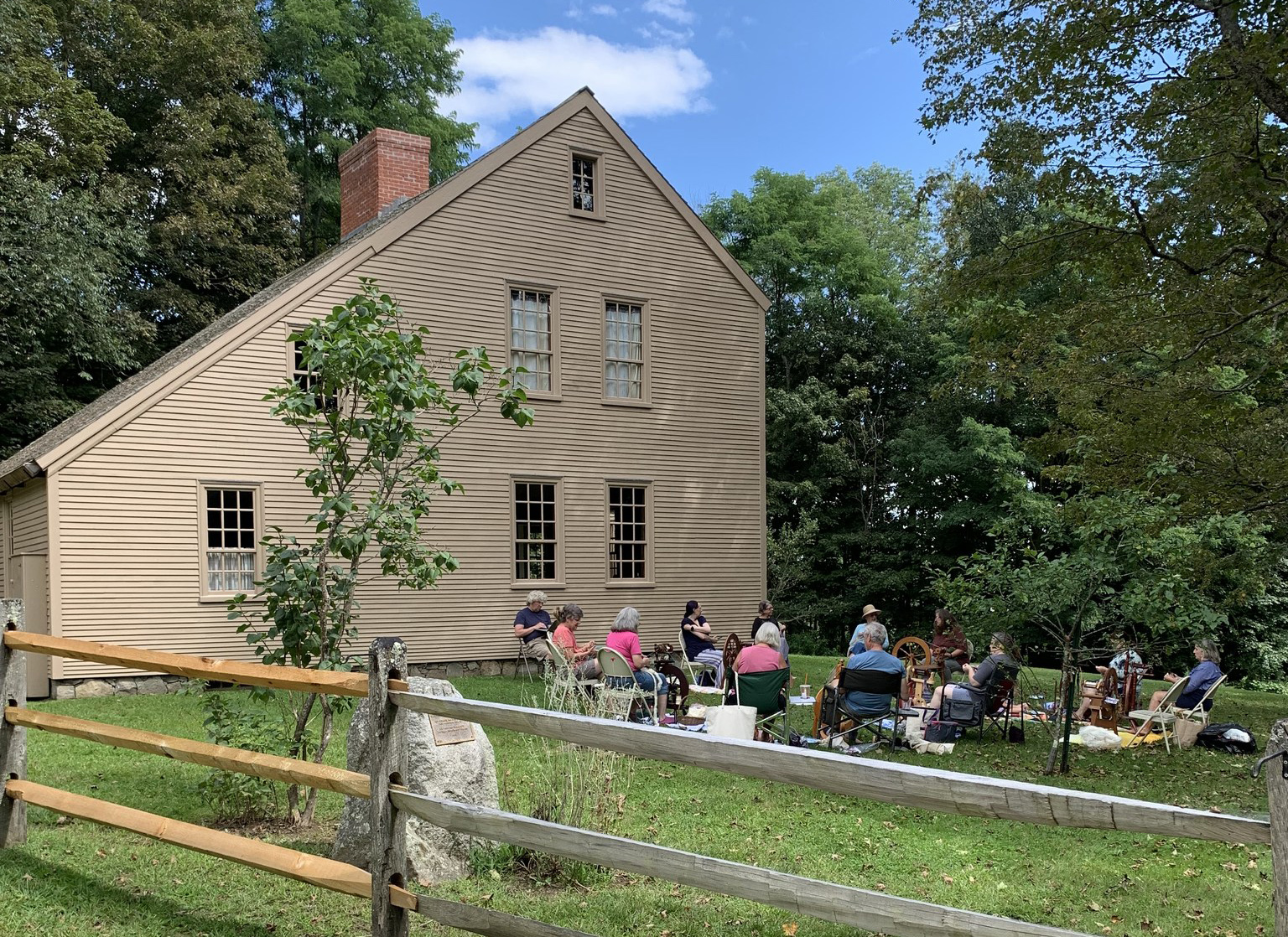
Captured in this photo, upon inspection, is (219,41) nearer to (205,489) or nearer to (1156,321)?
(205,489)

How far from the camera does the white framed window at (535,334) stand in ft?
61.3

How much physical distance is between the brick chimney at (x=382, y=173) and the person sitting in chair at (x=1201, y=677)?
15382 millimetres

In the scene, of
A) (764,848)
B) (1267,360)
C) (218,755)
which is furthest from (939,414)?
(218,755)

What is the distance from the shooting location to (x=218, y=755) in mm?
5320

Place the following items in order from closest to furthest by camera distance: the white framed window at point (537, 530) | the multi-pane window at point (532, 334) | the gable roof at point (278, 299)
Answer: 1. the gable roof at point (278, 299)
2. the white framed window at point (537, 530)
3. the multi-pane window at point (532, 334)

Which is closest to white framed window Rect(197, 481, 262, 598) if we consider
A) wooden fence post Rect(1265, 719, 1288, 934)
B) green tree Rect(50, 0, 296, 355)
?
green tree Rect(50, 0, 296, 355)

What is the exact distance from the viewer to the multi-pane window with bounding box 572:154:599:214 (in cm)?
1961

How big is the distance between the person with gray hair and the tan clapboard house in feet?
7.20

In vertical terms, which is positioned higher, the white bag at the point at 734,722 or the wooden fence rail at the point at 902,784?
the wooden fence rail at the point at 902,784

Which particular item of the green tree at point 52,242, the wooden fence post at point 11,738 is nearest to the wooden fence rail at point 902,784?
the wooden fence post at point 11,738

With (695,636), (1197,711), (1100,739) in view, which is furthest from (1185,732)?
(695,636)

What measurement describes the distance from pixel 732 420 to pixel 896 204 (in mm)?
29010

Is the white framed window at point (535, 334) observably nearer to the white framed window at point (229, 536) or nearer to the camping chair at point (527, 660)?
the camping chair at point (527, 660)

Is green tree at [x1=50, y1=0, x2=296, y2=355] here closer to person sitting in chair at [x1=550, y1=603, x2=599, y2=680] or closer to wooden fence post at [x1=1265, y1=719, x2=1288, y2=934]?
person sitting in chair at [x1=550, y1=603, x2=599, y2=680]
